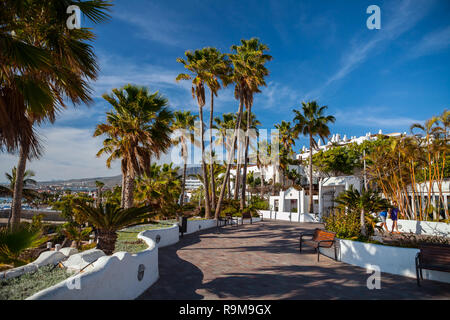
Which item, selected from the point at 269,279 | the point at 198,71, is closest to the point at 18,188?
the point at 269,279

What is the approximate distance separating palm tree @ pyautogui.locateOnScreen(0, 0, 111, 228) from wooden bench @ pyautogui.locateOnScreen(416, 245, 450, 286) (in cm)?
788

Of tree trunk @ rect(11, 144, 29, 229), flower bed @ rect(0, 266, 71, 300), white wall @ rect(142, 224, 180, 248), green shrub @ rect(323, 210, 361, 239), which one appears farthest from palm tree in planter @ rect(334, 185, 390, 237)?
tree trunk @ rect(11, 144, 29, 229)

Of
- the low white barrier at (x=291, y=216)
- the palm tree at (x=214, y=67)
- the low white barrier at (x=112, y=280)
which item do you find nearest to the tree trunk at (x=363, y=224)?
the low white barrier at (x=112, y=280)

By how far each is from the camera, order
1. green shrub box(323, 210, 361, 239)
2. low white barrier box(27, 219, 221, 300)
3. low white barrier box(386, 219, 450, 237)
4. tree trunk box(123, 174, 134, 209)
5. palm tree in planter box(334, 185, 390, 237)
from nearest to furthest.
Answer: low white barrier box(27, 219, 221, 300)
green shrub box(323, 210, 361, 239)
palm tree in planter box(334, 185, 390, 237)
tree trunk box(123, 174, 134, 209)
low white barrier box(386, 219, 450, 237)

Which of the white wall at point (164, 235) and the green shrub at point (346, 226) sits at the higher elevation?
the green shrub at point (346, 226)

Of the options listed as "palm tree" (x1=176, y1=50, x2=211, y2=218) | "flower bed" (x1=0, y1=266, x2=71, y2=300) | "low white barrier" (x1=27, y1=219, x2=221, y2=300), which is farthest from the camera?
"palm tree" (x1=176, y1=50, x2=211, y2=218)

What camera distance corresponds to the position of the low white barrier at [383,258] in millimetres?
6340

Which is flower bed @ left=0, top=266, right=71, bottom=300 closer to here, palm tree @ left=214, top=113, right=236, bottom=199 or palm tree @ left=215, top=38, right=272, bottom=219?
palm tree @ left=215, top=38, right=272, bottom=219

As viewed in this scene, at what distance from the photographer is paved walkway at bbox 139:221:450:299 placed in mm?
5070

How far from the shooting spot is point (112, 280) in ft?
13.7

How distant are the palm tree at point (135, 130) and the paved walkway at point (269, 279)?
16.6ft

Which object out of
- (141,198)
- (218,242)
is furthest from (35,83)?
(141,198)

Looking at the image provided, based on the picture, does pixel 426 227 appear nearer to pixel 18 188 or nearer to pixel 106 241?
pixel 106 241

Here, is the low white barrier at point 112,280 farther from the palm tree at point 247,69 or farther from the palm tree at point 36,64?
the palm tree at point 247,69
